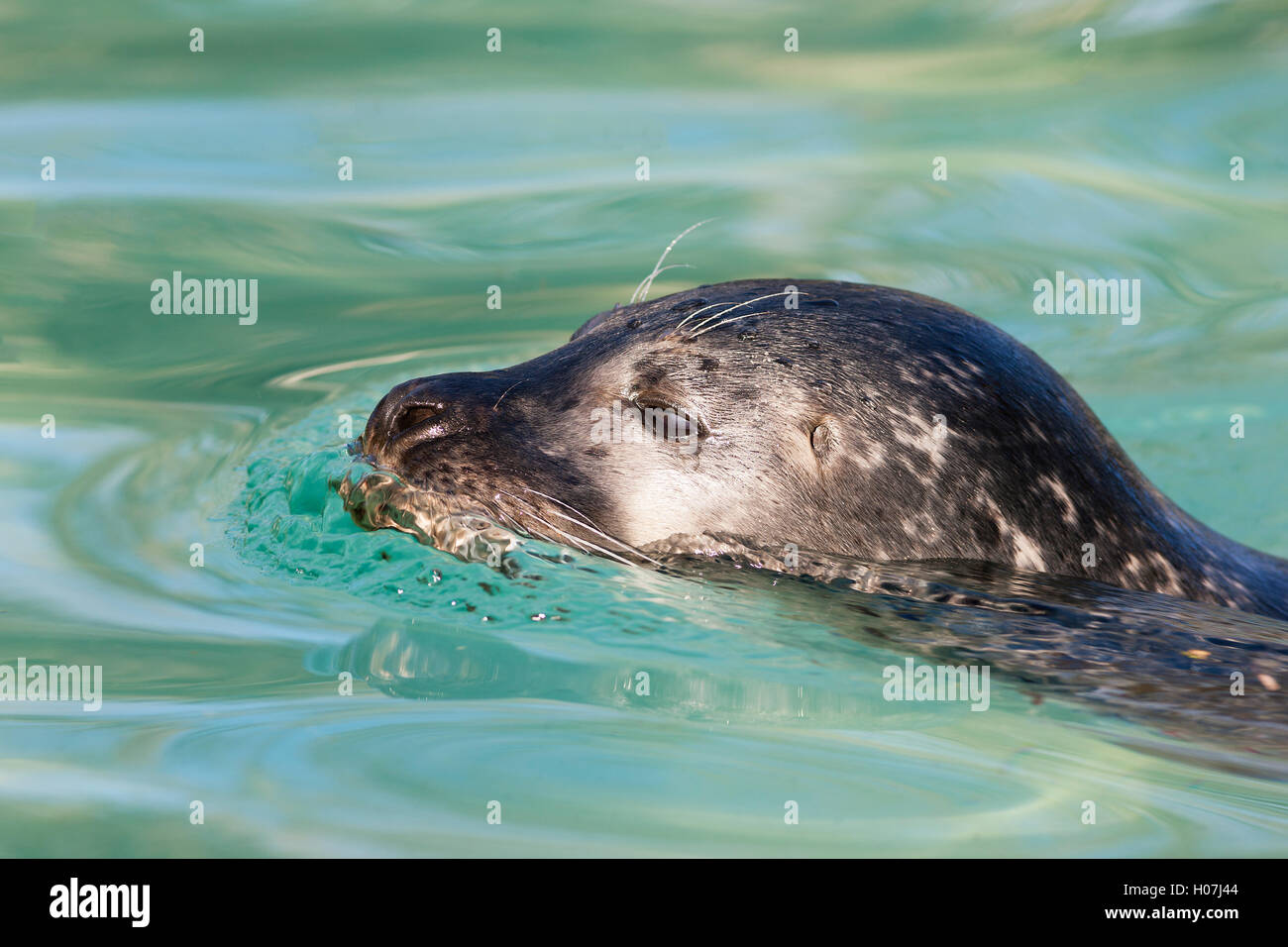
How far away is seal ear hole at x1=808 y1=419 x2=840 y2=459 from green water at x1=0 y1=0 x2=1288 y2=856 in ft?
1.44

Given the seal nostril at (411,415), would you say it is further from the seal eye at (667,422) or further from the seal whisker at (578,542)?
the seal eye at (667,422)

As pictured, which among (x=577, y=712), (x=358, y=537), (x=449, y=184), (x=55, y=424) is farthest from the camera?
(x=449, y=184)

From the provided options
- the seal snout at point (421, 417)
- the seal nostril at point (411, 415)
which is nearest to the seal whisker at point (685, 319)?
the seal snout at point (421, 417)

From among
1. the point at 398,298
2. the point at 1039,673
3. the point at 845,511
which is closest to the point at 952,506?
the point at 845,511

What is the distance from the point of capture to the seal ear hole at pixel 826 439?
404 cm

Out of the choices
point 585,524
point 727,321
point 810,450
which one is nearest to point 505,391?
point 585,524

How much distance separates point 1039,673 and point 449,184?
5376 millimetres

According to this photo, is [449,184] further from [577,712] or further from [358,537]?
[577,712]

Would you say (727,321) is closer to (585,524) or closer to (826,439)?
(826,439)

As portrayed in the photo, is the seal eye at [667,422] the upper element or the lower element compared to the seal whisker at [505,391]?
lower

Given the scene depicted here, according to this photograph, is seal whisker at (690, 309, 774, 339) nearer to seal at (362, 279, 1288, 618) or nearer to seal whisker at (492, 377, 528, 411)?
seal at (362, 279, 1288, 618)

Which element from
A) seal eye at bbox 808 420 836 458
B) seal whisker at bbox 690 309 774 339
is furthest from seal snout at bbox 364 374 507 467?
seal eye at bbox 808 420 836 458

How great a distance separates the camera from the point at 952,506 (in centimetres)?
400

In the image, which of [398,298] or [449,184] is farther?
[449,184]
